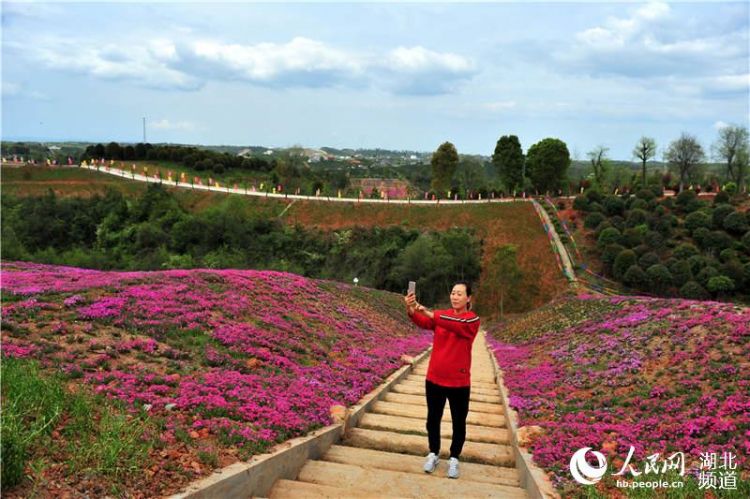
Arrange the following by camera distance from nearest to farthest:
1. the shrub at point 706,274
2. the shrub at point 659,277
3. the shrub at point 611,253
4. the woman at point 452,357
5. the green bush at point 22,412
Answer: the green bush at point 22,412 → the woman at point 452,357 → the shrub at point 706,274 → the shrub at point 659,277 → the shrub at point 611,253

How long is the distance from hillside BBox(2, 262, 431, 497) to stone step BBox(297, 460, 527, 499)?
80 centimetres

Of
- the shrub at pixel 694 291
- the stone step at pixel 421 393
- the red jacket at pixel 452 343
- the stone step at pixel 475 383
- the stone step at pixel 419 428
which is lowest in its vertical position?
the shrub at pixel 694 291

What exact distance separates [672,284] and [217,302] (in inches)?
1289

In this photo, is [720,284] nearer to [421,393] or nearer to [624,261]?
[624,261]

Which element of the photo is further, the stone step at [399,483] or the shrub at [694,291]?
the shrub at [694,291]

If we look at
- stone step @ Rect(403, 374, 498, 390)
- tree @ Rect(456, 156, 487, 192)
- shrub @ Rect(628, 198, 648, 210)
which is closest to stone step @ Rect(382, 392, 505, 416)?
stone step @ Rect(403, 374, 498, 390)

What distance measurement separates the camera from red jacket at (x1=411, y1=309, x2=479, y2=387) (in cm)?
566

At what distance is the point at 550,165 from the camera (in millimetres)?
58750

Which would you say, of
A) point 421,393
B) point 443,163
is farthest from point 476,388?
point 443,163

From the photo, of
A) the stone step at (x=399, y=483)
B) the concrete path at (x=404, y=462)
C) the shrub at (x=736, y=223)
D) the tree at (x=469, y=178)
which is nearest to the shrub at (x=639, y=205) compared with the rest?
the shrub at (x=736, y=223)

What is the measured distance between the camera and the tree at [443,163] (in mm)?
62469

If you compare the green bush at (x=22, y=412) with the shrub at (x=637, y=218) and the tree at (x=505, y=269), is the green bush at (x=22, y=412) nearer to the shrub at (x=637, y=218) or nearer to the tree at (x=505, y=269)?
the tree at (x=505, y=269)

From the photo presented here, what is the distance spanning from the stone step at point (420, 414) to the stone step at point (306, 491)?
2.95 meters

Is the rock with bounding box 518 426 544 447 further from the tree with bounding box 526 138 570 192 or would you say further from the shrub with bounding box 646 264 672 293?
the tree with bounding box 526 138 570 192
